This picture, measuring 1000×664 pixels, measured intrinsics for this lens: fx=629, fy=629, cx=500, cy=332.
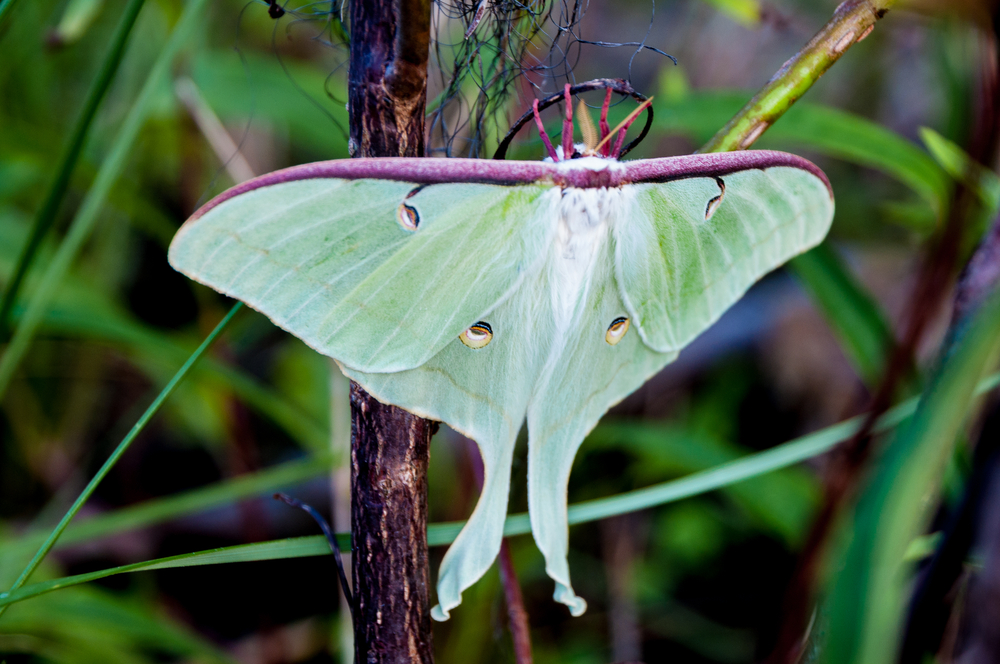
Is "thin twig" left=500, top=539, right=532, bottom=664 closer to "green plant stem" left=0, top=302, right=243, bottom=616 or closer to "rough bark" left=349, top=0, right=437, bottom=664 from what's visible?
"rough bark" left=349, top=0, right=437, bottom=664

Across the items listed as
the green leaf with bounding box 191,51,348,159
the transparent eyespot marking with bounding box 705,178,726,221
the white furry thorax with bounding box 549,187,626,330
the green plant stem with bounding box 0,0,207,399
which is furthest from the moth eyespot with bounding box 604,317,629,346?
the green leaf with bounding box 191,51,348,159

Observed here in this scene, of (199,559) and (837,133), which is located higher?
(837,133)

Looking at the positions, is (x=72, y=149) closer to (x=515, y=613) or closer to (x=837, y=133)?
(x=515, y=613)

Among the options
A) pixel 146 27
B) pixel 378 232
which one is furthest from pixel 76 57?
pixel 378 232

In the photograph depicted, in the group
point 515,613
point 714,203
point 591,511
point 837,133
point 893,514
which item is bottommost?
point 515,613

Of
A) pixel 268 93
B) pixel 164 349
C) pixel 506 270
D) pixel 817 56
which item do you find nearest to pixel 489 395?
pixel 506 270

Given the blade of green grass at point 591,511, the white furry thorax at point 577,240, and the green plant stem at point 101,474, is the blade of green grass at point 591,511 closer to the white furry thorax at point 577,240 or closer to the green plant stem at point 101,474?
the green plant stem at point 101,474

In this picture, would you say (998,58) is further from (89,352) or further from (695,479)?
(89,352)
